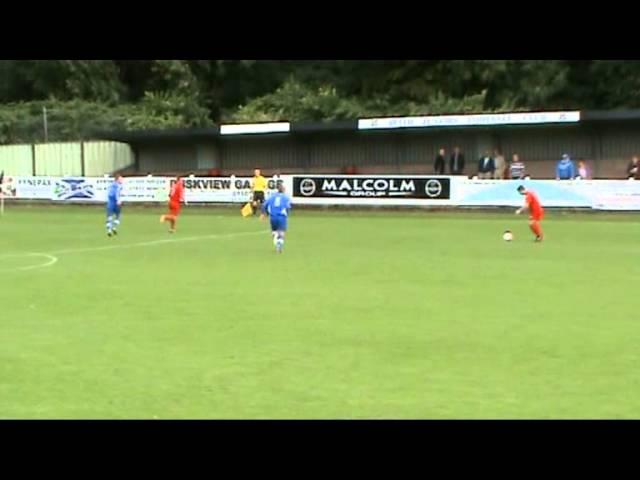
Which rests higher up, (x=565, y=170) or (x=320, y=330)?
(x=565, y=170)

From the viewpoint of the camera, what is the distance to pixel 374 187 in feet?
138

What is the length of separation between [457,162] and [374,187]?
4.27 meters

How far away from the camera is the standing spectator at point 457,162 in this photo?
43969 mm

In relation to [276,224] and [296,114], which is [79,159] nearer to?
[296,114]

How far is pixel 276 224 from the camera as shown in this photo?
24531 millimetres

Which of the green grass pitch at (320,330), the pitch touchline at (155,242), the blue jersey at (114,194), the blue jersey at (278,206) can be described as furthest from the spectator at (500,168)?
the blue jersey at (278,206)

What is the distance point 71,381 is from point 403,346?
13.0ft

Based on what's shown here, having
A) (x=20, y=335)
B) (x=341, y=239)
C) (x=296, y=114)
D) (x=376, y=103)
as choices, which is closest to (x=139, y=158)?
(x=296, y=114)

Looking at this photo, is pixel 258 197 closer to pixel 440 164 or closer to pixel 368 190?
pixel 368 190

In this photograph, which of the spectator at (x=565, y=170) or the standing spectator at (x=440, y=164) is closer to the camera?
the spectator at (x=565, y=170)

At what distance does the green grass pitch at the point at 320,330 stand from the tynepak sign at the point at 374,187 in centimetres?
1405

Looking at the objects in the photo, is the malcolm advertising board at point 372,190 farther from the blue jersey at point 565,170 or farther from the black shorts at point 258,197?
the blue jersey at point 565,170

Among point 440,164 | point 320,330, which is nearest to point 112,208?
point 320,330

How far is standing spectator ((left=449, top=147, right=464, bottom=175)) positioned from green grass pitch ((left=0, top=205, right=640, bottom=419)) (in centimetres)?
A: 1733
